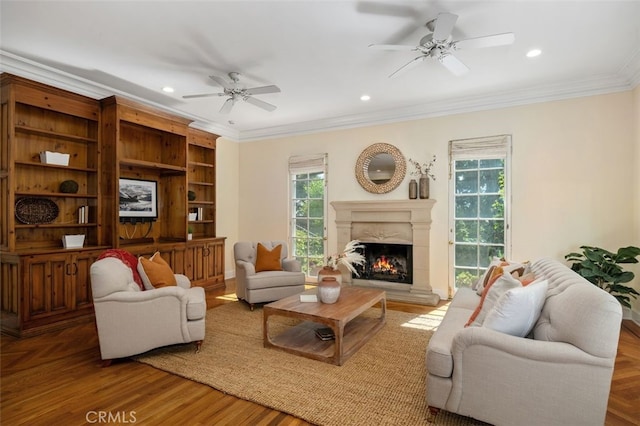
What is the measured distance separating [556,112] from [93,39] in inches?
208

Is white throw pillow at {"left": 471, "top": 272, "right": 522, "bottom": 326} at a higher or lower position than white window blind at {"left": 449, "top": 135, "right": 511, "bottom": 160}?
lower

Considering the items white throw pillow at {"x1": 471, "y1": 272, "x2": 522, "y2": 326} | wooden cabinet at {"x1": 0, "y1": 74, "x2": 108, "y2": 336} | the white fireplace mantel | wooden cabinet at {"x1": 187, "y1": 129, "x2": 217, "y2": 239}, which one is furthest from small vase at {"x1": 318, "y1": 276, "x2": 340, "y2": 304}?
wooden cabinet at {"x1": 187, "y1": 129, "x2": 217, "y2": 239}

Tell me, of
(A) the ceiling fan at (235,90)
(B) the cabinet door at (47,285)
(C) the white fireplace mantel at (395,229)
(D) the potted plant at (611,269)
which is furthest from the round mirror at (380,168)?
(B) the cabinet door at (47,285)

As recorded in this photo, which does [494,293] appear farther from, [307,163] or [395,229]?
[307,163]

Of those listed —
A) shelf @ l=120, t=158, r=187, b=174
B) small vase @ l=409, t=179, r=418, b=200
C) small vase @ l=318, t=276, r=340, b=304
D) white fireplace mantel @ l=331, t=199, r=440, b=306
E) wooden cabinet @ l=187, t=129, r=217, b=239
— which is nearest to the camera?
small vase @ l=318, t=276, r=340, b=304

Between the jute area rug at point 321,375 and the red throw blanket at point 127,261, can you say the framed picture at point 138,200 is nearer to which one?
the red throw blanket at point 127,261

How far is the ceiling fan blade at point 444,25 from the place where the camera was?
7.94 ft

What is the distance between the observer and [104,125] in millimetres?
4246

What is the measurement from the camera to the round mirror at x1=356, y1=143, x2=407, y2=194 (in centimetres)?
522

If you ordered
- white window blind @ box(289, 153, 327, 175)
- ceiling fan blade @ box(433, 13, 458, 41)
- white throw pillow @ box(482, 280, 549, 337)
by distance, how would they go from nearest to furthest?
white throw pillow @ box(482, 280, 549, 337), ceiling fan blade @ box(433, 13, 458, 41), white window blind @ box(289, 153, 327, 175)

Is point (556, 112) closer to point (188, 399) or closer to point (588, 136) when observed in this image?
point (588, 136)

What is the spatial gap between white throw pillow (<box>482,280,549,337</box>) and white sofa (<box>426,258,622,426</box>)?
81mm

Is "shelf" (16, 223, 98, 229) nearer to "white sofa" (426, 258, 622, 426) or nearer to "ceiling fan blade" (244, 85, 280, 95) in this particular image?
"ceiling fan blade" (244, 85, 280, 95)

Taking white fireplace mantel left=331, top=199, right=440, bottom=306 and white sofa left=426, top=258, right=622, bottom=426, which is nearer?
white sofa left=426, top=258, right=622, bottom=426
